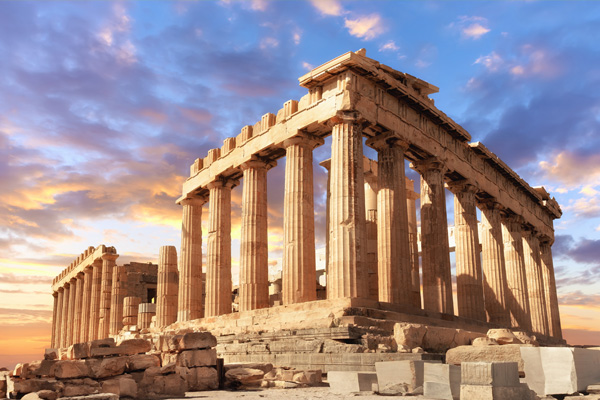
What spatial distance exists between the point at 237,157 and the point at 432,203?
9313mm

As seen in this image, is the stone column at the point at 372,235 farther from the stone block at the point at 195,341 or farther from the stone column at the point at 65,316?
the stone column at the point at 65,316

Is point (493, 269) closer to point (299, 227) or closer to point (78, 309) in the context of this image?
point (299, 227)

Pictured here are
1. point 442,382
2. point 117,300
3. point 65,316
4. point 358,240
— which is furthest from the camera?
point 65,316

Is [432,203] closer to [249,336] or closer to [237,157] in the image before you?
[237,157]

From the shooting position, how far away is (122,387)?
12109 mm

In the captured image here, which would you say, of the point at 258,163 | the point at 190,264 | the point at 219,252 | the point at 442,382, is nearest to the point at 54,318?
the point at 190,264

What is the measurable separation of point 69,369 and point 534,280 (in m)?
32.5

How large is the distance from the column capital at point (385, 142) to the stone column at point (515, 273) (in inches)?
512

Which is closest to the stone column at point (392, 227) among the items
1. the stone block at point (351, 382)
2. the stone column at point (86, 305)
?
the stone block at point (351, 382)

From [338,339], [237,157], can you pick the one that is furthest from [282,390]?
[237,157]

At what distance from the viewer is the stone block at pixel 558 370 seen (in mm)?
10836

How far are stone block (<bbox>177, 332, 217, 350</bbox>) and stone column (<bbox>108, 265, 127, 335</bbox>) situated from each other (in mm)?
30405

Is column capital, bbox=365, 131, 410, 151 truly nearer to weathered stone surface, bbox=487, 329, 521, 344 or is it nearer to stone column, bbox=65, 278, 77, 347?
weathered stone surface, bbox=487, 329, 521, 344

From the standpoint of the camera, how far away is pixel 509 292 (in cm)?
3462
